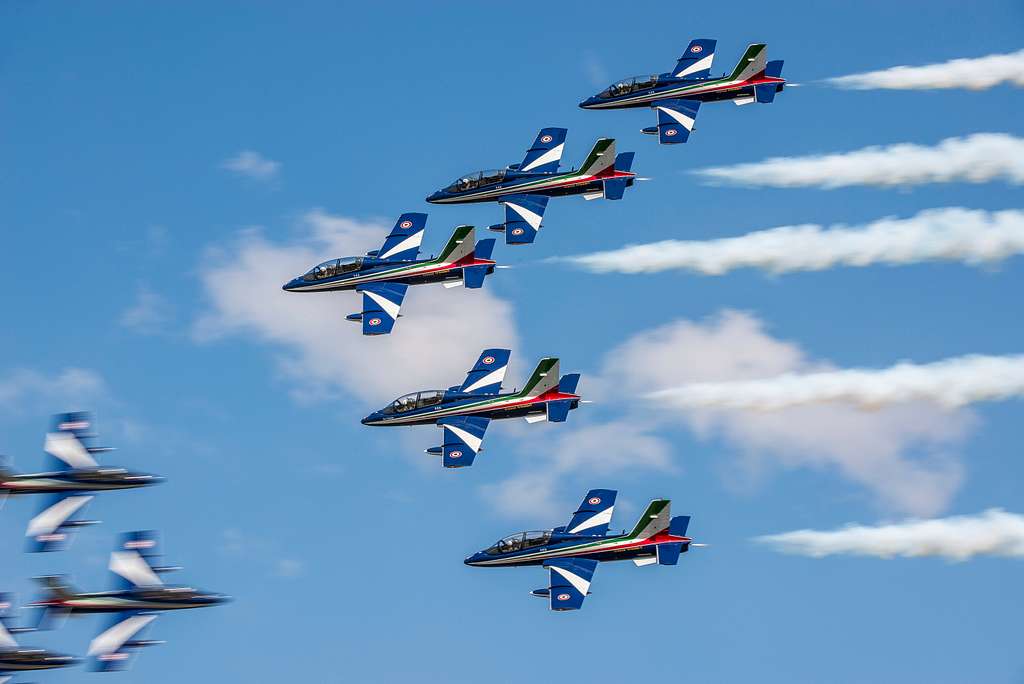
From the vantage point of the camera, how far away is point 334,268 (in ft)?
474

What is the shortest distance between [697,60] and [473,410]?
88.9ft

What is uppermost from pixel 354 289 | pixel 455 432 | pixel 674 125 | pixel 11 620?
pixel 674 125

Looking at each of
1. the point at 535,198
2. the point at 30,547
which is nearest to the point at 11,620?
the point at 30,547

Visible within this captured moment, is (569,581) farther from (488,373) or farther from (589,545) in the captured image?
(488,373)

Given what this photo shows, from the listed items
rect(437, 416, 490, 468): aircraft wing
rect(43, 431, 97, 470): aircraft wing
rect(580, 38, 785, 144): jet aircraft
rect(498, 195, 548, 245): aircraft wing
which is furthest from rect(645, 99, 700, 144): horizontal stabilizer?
rect(43, 431, 97, 470): aircraft wing

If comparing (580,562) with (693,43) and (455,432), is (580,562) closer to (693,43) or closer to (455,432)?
(455,432)

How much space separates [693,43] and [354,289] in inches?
1027

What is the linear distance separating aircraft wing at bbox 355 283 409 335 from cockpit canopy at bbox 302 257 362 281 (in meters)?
1.83

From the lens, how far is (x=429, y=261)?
141750 mm

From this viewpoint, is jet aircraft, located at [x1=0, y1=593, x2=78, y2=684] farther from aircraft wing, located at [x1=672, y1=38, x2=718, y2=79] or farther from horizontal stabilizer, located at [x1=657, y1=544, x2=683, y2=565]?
aircraft wing, located at [x1=672, y1=38, x2=718, y2=79]

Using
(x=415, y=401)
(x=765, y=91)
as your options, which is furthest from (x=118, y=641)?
(x=765, y=91)

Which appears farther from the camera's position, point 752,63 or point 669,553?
point 752,63

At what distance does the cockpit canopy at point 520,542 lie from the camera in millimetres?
135000

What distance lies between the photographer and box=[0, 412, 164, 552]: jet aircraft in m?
135
